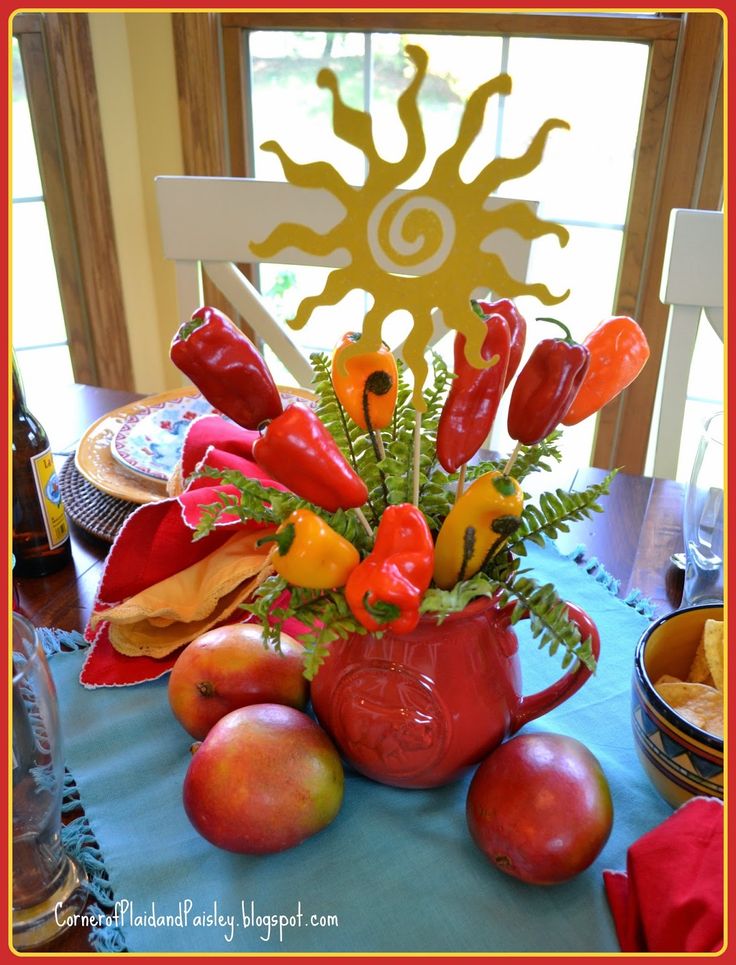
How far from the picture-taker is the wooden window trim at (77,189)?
1780 millimetres

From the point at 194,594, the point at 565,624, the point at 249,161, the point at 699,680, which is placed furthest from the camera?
the point at 249,161

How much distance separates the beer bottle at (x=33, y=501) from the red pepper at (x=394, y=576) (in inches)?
17.0

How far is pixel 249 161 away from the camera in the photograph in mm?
1923

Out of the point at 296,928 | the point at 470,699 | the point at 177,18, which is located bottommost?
the point at 296,928

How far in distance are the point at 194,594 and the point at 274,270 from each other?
1491 millimetres

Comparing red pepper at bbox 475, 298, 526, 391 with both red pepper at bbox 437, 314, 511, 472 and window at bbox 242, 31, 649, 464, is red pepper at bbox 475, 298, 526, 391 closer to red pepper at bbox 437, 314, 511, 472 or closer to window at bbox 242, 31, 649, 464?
red pepper at bbox 437, 314, 511, 472

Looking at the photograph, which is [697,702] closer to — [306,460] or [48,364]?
[306,460]

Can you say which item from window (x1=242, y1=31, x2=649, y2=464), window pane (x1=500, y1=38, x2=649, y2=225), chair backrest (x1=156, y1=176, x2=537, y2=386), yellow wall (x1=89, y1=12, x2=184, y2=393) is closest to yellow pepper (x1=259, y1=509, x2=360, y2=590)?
chair backrest (x1=156, y1=176, x2=537, y2=386)

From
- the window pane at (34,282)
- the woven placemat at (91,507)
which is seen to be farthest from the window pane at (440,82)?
the woven placemat at (91,507)

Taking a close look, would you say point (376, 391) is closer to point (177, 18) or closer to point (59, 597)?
point (59, 597)

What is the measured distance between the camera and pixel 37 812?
0.46 m

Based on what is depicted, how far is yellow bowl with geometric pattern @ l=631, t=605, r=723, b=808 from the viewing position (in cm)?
47

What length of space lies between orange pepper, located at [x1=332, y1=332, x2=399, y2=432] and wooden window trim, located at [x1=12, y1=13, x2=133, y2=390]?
1.66 m

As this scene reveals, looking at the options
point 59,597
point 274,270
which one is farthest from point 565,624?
point 274,270
